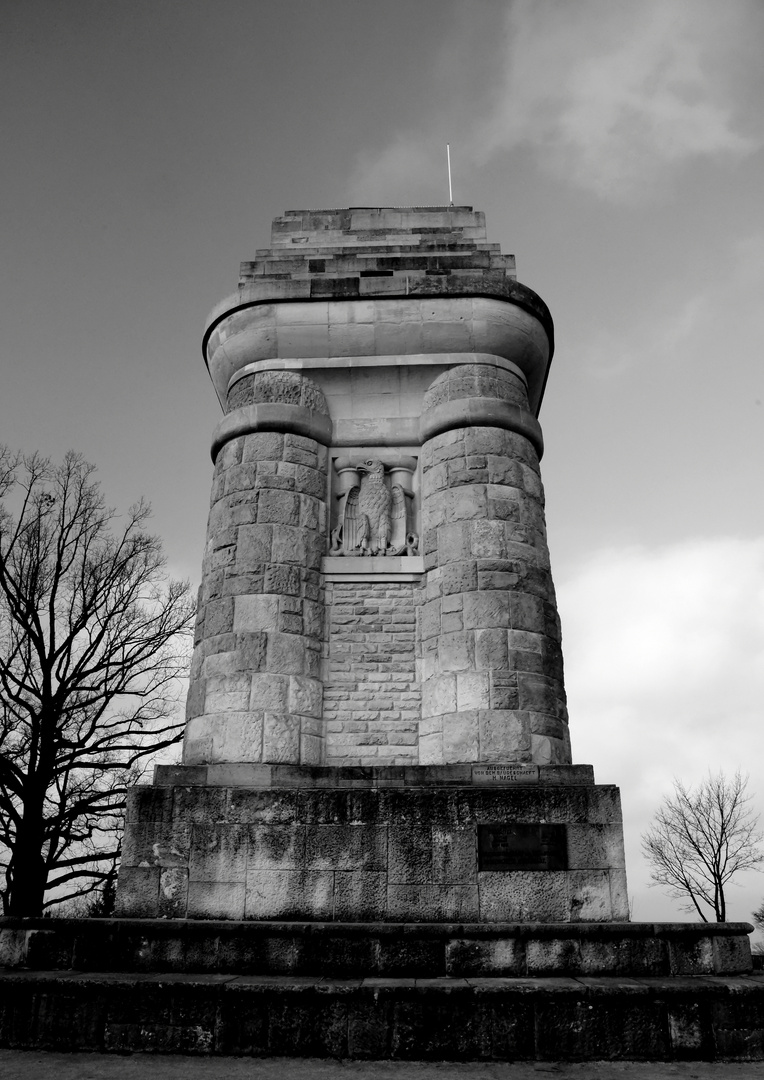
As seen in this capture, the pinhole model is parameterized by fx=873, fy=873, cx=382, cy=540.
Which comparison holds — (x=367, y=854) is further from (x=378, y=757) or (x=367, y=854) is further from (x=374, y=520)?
(x=374, y=520)

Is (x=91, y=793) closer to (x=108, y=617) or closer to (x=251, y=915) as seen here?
(x=108, y=617)

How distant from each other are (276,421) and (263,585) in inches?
80.7

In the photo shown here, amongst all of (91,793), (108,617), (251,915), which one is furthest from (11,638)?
(251,915)

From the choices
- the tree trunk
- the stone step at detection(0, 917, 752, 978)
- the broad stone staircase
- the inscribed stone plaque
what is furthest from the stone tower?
the tree trunk

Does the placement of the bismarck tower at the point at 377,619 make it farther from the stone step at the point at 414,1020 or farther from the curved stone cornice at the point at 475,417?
the stone step at the point at 414,1020

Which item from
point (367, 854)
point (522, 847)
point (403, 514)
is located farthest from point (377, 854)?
point (403, 514)

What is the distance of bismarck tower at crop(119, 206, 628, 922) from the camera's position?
25.3 feet

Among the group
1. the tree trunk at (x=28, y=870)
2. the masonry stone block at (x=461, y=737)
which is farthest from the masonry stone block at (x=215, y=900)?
the tree trunk at (x=28, y=870)

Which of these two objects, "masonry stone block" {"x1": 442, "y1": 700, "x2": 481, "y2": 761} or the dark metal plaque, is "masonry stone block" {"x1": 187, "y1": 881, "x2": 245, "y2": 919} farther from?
"masonry stone block" {"x1": 442, "y1": 700, "x2": 481, "y2": 761}

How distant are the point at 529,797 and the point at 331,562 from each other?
11.1 feet

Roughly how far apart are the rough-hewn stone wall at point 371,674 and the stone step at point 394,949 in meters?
2.06

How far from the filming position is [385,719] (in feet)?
29.8

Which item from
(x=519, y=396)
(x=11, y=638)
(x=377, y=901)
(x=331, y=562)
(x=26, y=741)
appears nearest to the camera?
(x=377, y=901)

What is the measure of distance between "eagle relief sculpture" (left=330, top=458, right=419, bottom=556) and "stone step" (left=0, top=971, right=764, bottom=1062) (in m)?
4.75
